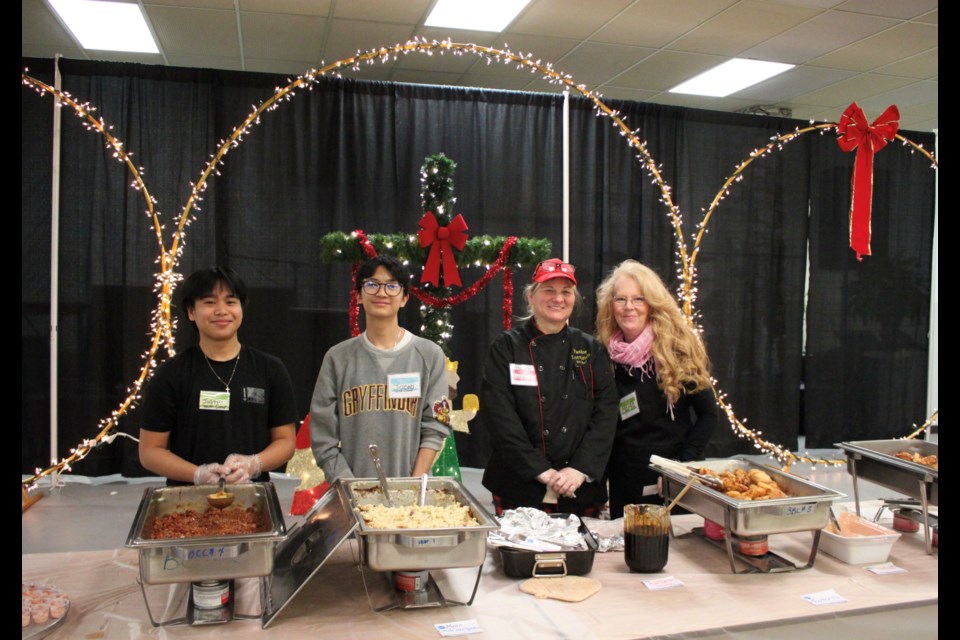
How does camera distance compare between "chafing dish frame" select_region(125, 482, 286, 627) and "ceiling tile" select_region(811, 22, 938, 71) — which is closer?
"chafing dish frame" select_region(125, 482, 286, 627)

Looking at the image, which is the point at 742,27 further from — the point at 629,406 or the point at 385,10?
the point at 629,406

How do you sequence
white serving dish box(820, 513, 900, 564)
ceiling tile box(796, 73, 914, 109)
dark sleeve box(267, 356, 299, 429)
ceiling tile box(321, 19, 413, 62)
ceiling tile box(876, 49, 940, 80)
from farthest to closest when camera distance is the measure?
1. ceiling tile box(796, 73, 914, 109)
2. ceiling tile box(876, 49, 940, 80)
3. ceiling tile box(321, 19, 413, 62)
4. dark sleeve box(267, 356, 299, 429)
5. white serving dish box(820, 513, 900, 564)

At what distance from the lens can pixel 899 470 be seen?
2.20 m

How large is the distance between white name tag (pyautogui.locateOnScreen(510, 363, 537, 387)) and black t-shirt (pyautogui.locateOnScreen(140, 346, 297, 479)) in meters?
0.78

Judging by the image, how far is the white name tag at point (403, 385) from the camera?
2.28 metres

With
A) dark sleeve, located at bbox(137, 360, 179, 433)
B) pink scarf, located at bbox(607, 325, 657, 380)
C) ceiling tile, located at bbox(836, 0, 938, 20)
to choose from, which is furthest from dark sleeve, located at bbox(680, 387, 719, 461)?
ceiling tile, located at bbox(836, 0, 938, 20)

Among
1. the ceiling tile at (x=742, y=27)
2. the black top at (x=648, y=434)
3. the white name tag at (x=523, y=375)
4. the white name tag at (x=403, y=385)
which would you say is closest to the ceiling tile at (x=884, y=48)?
the ceiling tile at (x=742, y=27)

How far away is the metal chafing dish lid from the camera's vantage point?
148 centimetres

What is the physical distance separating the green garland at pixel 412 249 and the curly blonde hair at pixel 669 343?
0.85m

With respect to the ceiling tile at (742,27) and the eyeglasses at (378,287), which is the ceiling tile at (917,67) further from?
the eyeglasses at (378,287)

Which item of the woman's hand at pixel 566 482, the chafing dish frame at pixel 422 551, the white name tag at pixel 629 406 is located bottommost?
the woman's hand at pixel 566 482

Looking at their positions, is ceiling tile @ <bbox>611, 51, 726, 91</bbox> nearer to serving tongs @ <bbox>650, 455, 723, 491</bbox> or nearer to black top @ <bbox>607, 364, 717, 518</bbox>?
black top @ <bbox>607, 364, 717, 518</bbox>

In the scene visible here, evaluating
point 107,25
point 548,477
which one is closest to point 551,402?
point 548,477
